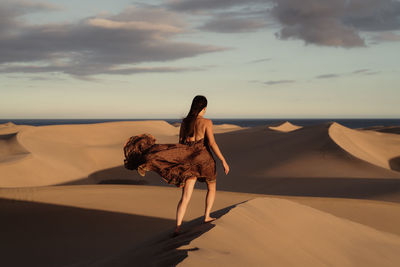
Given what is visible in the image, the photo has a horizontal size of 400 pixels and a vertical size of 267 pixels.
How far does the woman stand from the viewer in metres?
4.58

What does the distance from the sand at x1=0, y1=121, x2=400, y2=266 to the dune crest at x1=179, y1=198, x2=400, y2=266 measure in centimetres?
2

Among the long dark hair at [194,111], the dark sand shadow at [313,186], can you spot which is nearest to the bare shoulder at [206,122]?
the long dark hair at [194,111]

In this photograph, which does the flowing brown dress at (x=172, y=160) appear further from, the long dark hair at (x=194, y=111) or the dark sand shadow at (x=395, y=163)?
the dark sand shadow at (x=395, y=163)

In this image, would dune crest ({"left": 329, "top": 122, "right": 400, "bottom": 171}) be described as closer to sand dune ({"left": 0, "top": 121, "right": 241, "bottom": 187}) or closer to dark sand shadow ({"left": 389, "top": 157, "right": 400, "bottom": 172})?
dark sand shadow ({"left": 389, "top": 157, "right": 400, "bottom": 172})

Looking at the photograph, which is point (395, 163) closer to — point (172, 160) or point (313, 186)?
point (313, 186)

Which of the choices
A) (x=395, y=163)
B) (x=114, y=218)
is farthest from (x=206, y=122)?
(x=395, y=163)

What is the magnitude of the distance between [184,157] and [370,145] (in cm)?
2133

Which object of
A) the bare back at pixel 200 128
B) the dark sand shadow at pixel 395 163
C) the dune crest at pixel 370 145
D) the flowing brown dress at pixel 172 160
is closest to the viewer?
the flowing brown dress at pixel 172 160

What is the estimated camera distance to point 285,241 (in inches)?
168

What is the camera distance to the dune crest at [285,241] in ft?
12.0

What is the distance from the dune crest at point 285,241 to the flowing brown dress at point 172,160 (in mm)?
647

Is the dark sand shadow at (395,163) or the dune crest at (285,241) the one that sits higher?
the dune crest at (285,241)

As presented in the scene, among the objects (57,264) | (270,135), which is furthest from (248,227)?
(270,135)

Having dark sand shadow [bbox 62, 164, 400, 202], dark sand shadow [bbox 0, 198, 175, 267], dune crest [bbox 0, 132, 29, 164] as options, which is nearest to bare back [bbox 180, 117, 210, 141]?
dark sand shadow [bbox 0, 198, 175, 267]
